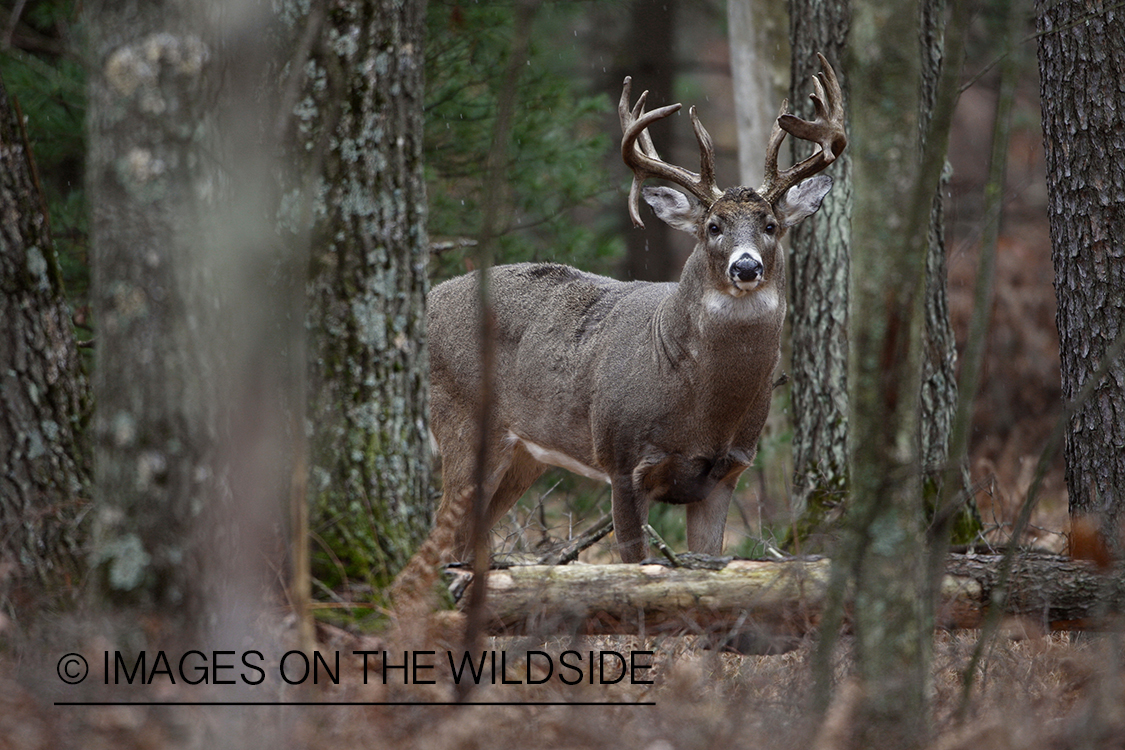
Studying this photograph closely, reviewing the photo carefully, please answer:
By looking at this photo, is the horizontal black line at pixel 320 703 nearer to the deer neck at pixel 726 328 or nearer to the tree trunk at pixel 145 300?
the tree trunk at pixel 145 300

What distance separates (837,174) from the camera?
23.1 ft

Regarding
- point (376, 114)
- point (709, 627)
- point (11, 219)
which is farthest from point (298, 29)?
point (709, 627)

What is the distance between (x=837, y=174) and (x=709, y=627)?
11.7 feet

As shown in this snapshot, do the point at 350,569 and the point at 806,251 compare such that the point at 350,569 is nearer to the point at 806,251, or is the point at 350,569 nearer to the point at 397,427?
the point at 397,427

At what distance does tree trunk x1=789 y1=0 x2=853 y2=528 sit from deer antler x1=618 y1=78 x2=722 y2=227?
0.96 m

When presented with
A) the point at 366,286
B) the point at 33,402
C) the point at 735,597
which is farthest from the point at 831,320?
the point at 33,402

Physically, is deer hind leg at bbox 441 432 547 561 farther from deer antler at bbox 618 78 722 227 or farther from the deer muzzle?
the deer muzzle

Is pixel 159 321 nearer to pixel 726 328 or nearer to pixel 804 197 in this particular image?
pixel 726 328

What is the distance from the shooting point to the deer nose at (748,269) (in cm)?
582

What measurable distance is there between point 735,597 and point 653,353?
2247 millimetres

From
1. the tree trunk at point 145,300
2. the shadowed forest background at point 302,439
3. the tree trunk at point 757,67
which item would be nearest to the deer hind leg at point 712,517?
the shadowed forest background at point 302,439

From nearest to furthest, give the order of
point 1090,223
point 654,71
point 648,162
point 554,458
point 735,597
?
1. point 735,597
2. point 1090,223
3. point 648,162
4. point 554,458
5. point 654,71

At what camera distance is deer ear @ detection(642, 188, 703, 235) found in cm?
664

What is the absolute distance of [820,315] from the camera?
23.1 ft
